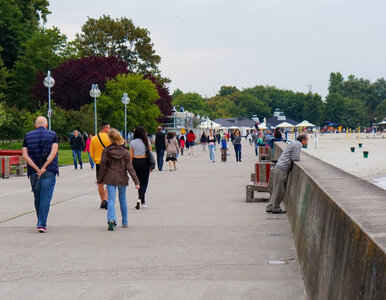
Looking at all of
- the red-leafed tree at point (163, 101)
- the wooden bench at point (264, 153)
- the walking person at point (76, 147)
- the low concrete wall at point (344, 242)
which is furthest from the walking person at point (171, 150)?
the red-leafed tree at point (163, 101)

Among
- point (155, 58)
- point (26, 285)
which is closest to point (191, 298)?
point (26, 285)

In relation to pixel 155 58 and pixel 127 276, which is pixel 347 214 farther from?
pixel 155 58

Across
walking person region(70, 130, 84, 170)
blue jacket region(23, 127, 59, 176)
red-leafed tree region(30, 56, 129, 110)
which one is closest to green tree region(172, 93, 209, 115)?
red-leafed tree region(30, 56, 129, 110)

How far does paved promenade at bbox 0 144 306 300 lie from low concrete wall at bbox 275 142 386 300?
58 centimetres

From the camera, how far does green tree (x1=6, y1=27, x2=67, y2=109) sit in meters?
73.3

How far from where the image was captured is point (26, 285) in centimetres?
646

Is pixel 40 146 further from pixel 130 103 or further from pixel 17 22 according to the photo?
pixel 17 22

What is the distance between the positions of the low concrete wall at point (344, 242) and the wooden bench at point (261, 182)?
7.13 metres

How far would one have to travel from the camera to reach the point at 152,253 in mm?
8164

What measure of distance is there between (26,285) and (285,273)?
2614 millimetres

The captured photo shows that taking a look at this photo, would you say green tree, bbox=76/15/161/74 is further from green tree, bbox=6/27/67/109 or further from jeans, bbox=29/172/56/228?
jeans, bbox=29/172/56/228

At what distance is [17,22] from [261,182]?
60.4 metres

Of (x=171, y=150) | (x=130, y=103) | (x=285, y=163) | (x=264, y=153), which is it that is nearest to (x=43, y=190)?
(x=285, y=163)

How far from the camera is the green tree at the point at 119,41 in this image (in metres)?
74.8
